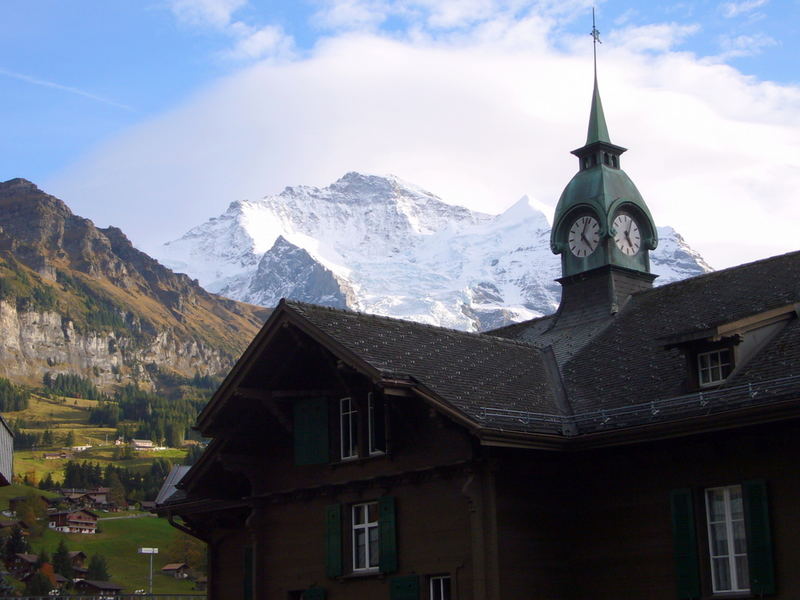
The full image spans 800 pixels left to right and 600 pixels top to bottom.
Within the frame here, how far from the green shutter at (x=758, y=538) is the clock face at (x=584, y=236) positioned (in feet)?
49.7

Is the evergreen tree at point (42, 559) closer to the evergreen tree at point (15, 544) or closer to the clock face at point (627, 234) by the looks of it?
the evergreen tree at point (15, 544)

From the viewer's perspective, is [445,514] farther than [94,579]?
No

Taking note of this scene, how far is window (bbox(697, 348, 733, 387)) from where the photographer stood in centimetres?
2636

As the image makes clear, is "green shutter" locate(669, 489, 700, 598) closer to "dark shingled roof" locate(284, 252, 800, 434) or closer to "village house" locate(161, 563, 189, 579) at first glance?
"dark shingled roof" locate(284, 252, 800, 434)

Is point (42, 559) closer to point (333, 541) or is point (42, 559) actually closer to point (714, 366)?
point (333, 541)

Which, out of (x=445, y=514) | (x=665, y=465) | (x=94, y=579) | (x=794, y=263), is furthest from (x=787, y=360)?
(x=94, y=579)

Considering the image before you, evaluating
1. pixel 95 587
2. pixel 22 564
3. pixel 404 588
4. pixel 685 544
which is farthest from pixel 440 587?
pixel 22 564

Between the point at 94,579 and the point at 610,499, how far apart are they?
6108 inches

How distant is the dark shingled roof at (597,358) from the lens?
86.3ft

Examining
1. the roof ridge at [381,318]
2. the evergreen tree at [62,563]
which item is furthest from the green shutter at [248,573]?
the evergreen tree at [62,563]

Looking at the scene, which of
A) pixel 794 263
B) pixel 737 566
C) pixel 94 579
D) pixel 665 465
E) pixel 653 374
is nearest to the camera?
pixel 737 566

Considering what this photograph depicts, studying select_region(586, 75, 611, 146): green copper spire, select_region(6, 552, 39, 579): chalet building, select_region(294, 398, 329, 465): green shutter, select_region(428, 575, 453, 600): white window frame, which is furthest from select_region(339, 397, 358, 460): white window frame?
select_region(6, 552, 39, 579): chalet building

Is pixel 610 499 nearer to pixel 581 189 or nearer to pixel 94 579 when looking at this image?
pixel 581 189

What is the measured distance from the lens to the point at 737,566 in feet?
80.4
